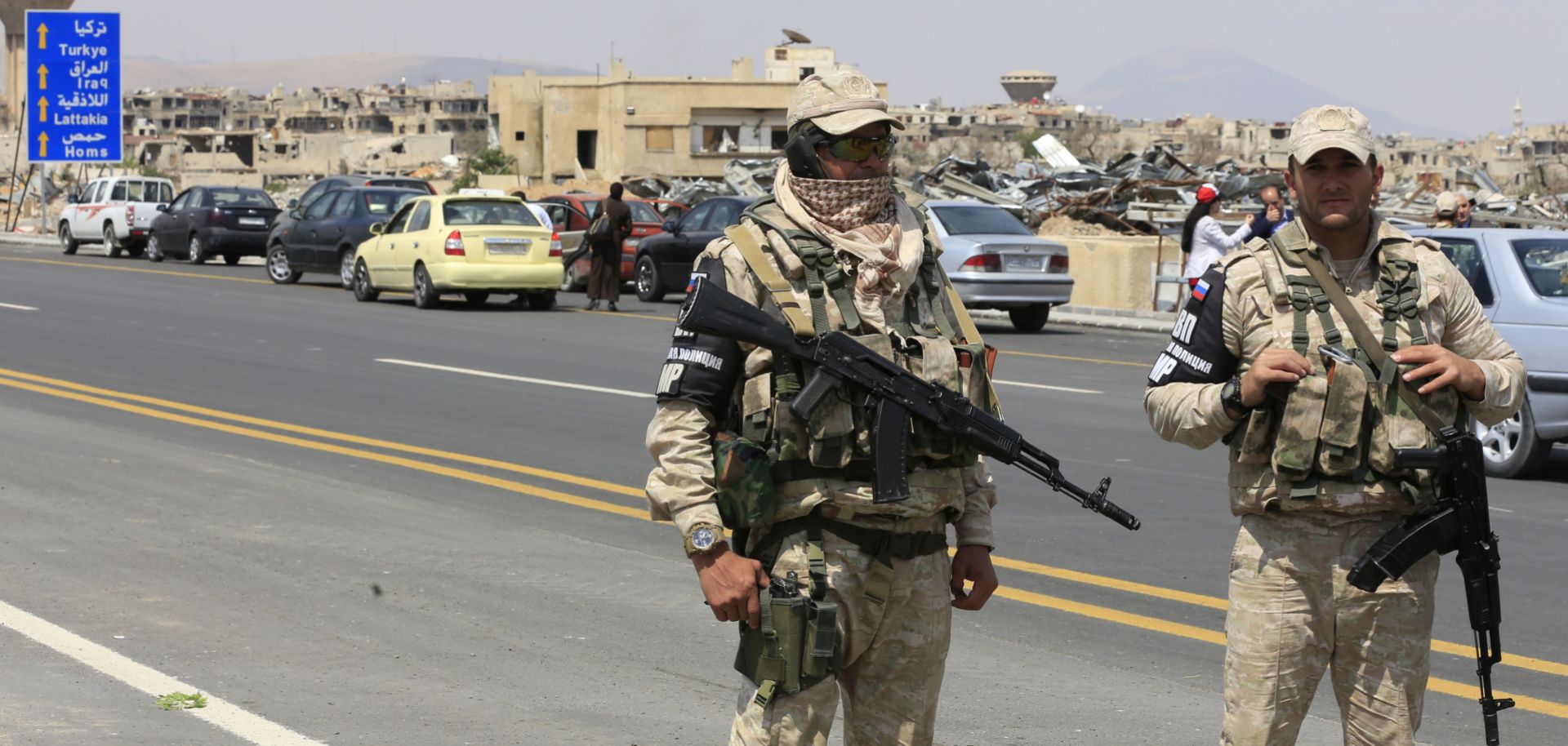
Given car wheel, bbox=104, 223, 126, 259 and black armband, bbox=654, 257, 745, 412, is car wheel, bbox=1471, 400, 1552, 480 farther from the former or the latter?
car wheel, bbox=104, 223, 126, 259

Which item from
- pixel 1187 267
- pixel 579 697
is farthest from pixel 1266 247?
pixel 1187 267

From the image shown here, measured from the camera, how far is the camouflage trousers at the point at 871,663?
12.1 ft

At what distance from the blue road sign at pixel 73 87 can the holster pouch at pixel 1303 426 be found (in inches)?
1562

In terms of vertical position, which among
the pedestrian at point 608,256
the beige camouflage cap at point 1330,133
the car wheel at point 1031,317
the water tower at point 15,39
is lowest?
the car wheel at point 1031,317

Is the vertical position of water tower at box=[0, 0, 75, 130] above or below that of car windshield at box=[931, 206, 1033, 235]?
above

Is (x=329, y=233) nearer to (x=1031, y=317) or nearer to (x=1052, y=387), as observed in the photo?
(x=1031, y=317)

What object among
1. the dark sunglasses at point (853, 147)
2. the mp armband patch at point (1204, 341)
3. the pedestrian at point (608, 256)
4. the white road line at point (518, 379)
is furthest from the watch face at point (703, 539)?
the pedestrian at point (608, 256)

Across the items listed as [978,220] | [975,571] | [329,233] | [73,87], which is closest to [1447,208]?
[978,220]

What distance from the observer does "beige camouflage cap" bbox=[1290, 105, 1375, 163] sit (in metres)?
3.91

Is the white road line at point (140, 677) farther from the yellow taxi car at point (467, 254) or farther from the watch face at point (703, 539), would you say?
the yellow taxi car at point (467, 254)

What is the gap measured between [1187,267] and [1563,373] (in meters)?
7.15

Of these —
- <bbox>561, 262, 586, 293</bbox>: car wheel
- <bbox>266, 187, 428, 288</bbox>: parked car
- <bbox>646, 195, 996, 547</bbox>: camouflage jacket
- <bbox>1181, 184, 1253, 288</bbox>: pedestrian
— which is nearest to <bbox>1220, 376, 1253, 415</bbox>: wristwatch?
<bbox>646, 195, 996, 547</bbox>: camouflage jacket

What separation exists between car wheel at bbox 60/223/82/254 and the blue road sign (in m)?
2.75

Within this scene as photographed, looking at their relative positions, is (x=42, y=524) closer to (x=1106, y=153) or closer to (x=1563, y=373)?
(x=1563, y=373)
